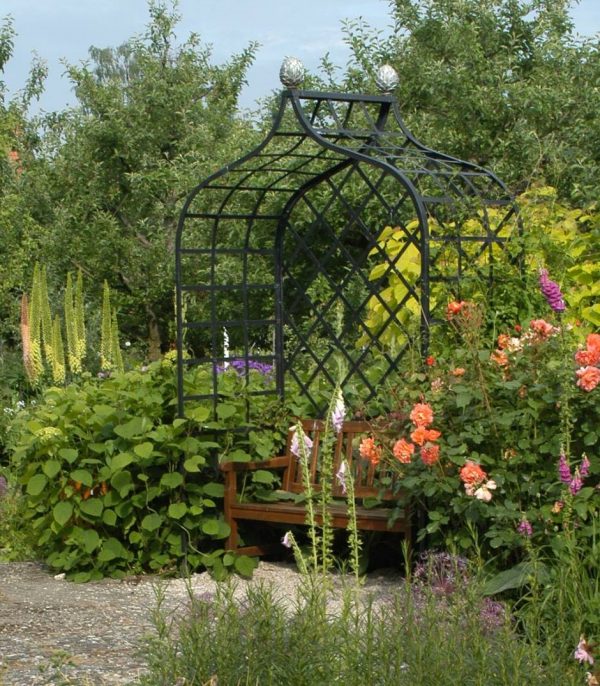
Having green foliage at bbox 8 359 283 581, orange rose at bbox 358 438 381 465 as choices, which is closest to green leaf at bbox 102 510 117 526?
green foliage at bbox 8 359 283 581

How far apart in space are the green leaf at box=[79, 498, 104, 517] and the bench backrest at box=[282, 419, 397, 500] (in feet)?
3.01

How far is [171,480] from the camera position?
556 cm

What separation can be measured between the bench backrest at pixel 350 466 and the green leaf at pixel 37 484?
115cm

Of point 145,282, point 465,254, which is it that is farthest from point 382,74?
point 145,282

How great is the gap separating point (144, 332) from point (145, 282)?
105cm

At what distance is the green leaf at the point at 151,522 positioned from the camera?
5531 millimetres

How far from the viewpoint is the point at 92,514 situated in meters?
5.55

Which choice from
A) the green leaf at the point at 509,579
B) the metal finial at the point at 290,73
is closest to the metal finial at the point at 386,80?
the metal finial at the point at 290,73

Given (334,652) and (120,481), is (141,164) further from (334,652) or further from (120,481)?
(334,652)

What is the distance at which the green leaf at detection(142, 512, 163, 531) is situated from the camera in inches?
218

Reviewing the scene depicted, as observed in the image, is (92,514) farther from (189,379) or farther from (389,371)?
(389,371)

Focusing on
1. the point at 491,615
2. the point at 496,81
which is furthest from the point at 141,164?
the point at 491,615

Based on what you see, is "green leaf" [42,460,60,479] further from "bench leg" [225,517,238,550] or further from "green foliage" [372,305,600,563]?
"green foliage" [372,305,600,563]

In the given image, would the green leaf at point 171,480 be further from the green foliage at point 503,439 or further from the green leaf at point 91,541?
the green foliage at point 503,439
